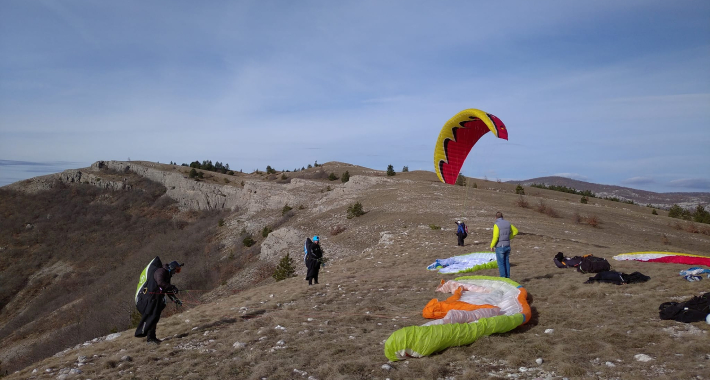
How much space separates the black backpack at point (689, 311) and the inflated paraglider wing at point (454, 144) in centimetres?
867

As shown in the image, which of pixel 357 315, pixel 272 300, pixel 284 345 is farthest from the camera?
pixel 272 300

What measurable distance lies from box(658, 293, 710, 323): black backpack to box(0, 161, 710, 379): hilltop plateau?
0.13 metres

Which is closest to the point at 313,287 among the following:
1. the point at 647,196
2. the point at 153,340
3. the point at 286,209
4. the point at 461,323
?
the point at 153,340

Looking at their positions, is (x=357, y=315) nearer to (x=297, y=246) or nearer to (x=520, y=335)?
(x=520, y=335)

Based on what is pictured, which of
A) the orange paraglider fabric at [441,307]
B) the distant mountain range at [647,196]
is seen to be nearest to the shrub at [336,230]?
the orange paraglider fabric at [441,307]

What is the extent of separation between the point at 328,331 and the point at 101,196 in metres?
59.8

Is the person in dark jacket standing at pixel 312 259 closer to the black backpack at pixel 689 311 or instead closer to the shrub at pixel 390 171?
the black backpack at pixel 689 311

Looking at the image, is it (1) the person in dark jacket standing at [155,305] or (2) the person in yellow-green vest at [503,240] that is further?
(2) the person in yellow-green vest at [503,240]

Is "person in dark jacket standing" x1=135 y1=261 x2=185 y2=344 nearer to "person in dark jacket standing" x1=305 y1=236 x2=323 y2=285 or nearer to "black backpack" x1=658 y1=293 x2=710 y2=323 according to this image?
"person in dark jacket standing" x1=305 y1=236 x2=323 y2=285

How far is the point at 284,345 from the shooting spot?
20.5 feet

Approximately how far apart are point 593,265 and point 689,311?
3.80 metres

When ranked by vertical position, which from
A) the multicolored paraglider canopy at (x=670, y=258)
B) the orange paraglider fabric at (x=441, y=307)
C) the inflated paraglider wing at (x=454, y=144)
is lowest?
the orange paraglider fabric at (x=441, y=307)

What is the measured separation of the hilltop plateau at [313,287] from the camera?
517cm

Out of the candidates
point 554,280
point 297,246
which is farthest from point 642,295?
point 297,246
